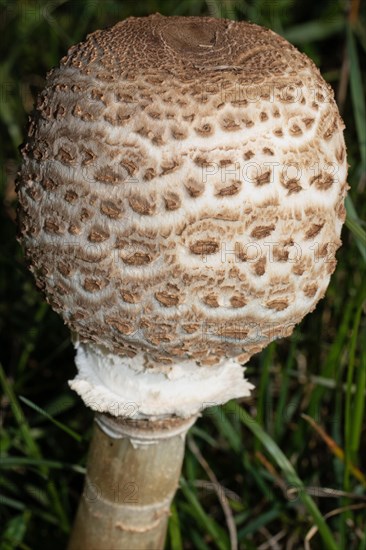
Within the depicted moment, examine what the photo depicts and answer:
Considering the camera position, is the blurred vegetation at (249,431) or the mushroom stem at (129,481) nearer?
the mushroom stem at (129,481)

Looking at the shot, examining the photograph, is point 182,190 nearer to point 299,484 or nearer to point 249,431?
point 299,484

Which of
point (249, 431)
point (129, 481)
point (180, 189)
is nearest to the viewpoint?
point (180, 189)

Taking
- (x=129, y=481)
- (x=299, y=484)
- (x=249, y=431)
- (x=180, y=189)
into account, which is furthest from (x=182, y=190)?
(x=249, y=431)

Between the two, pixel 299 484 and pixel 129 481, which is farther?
pixel 299 484

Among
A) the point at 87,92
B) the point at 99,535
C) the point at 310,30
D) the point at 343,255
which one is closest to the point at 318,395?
the point at 343,255

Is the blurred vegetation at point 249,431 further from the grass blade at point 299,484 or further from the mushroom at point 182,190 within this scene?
the mushroom at point 182,190

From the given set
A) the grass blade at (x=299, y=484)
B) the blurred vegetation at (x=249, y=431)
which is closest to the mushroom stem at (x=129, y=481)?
the blurred vegetation at (x=249, y=431)

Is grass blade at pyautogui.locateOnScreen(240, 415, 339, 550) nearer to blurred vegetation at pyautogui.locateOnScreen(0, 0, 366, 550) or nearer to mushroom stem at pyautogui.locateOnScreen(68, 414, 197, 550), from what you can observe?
blurred vegetation at pyautogui.locateOnScreen(0, 0, 366, 550)
